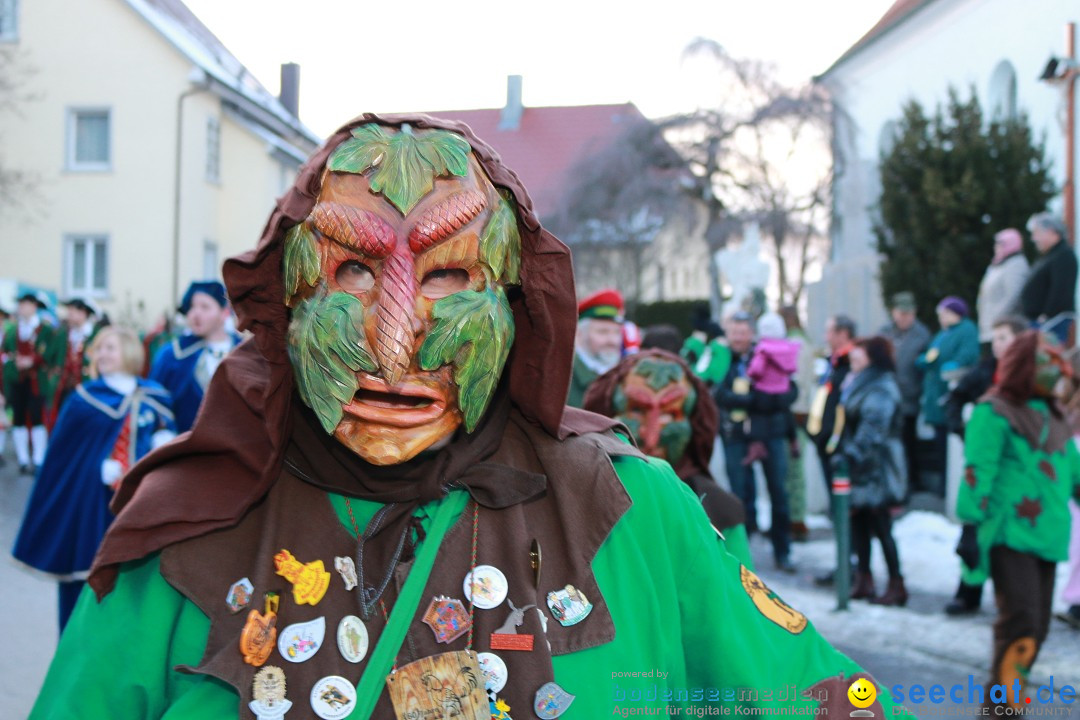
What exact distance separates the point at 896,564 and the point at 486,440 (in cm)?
598

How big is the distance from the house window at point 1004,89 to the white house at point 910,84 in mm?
19

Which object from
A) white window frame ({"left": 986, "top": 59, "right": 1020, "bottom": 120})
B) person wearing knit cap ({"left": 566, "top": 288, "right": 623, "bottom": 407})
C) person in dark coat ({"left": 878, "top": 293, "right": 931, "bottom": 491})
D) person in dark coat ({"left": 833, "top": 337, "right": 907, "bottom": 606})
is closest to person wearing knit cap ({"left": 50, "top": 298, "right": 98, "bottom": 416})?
person wearing knit cap ({"left": 566, "top": 288, "right": 623, "bottom": 407})

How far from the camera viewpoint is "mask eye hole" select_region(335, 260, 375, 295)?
2037 mm

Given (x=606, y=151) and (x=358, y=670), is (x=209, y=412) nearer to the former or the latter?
(x=358, y=670)

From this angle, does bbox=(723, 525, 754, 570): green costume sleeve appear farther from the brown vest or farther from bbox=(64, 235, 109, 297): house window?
bbox=(64, 235, 109, 297): house window

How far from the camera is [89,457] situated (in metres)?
5.59

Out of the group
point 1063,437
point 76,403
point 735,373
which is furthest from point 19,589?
point 1063,437

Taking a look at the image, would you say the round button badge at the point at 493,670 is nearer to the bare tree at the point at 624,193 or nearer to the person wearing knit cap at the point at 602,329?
the person wearing knit cap at the point at 602,329

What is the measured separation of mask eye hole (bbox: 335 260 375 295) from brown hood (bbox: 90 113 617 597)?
131mm

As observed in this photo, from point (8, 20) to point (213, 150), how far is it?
4.77 metres

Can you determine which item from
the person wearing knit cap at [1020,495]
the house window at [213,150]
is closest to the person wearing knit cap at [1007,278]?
the person wearing knit cap at [1020,495]

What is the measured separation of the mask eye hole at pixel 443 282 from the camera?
2.05 m

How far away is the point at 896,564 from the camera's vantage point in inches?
293

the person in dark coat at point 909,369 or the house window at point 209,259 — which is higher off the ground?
the house window at point 209,259
